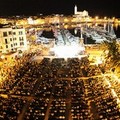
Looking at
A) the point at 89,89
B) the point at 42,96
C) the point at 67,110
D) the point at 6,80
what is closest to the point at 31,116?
the point at 67,110

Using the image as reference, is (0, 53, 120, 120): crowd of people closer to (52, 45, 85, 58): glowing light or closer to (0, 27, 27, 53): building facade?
(52, 45, 85, 58): glowing light

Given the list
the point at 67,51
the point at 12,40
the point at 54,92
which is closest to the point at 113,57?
the point at 54,92

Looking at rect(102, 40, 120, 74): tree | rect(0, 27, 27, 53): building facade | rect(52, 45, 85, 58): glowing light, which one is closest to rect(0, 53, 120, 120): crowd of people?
rect(102, 40, 120, 74): tree

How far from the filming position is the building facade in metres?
54.4

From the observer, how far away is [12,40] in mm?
56031

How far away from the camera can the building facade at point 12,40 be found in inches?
2140

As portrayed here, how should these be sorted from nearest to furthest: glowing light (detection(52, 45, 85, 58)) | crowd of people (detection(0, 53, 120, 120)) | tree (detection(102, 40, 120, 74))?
crowd of people (detection(0, 53, 120, 120)) < tree (detection(102, 40, 120, 74)) < glowing light (detection(52, 45, 85, 58))

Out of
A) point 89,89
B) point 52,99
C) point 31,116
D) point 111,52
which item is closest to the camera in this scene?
point 31,116

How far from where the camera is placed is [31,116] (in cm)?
2648

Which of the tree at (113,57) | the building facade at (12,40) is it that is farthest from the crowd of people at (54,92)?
the building facade at (12,40)

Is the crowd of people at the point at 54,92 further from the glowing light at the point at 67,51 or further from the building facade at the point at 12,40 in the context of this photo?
the building facade at the point at 12,40

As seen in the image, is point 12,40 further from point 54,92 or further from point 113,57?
point 54,92

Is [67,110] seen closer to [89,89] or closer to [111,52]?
[89,89]

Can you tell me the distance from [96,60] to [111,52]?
5.60m
